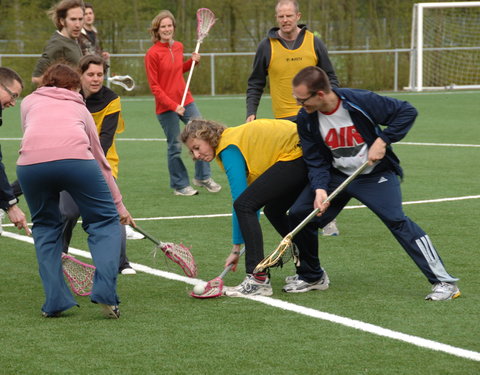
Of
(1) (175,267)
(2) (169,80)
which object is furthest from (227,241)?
(2) (169,80)

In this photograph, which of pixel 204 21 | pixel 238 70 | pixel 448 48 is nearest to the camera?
pixel 204 21

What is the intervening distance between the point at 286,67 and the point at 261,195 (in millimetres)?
2749

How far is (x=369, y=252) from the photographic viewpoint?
24.7 ft

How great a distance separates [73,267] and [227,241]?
1983mm

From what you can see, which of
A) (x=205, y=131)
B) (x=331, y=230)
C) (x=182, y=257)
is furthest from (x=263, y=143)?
(x=331, y=230)

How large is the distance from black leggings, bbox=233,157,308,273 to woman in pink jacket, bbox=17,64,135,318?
A: 0.79 meters

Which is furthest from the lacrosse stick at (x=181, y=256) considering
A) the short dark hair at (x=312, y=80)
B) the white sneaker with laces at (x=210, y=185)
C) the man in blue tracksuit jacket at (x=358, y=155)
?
the white sneaker with laces at (x=210, y=185)

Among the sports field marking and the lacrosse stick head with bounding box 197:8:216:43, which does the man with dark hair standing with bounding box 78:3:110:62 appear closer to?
the lacrosse stick head with bounding box 197:8:216:43

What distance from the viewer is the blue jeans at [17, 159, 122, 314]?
18.1ft

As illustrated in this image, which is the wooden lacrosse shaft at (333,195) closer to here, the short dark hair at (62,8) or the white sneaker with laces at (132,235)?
the white sneaker with laces at (132,235)

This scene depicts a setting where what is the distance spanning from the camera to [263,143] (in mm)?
6105

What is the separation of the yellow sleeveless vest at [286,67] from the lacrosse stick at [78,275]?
2.93m

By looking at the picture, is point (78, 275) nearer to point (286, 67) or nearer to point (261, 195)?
point (261, 195)

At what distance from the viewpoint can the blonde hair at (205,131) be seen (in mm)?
5922
